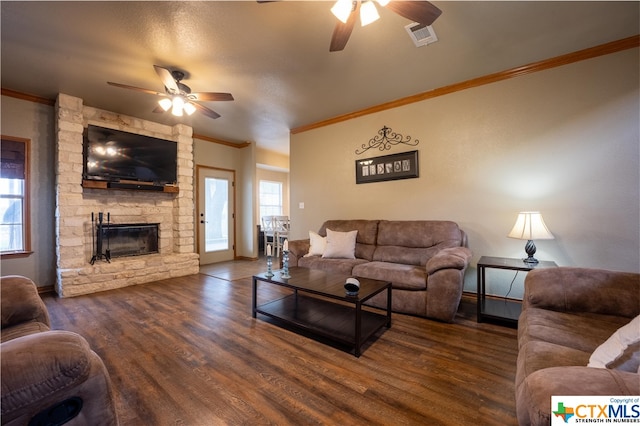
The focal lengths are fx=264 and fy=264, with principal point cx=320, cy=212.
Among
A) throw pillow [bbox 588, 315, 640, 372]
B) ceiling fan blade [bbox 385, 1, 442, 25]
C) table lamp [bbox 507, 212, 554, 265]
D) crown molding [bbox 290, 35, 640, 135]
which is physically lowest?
throw pillow [bbox 588, 315, 640, 372]

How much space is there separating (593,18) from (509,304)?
8.90 ft

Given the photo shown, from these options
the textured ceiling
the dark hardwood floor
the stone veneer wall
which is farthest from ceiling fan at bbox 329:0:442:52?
the stone veneer wall

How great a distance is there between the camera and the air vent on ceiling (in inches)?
89.3

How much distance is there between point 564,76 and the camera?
278 centimetres

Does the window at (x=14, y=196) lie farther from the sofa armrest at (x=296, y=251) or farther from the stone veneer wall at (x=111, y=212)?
the sofa armrest at (x=296, y=251)

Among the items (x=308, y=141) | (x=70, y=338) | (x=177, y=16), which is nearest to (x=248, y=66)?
(x=177, y=16)

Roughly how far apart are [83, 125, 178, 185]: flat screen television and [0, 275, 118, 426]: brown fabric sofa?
404 cm

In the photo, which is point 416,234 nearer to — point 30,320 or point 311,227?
point 311,227

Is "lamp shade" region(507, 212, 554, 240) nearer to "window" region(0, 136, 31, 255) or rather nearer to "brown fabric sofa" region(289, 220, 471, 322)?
"brown fabric sofa" region(289, 220, 471, 322)

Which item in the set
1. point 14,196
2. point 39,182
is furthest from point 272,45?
point 14,196

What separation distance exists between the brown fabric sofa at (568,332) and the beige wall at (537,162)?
138 centimetres

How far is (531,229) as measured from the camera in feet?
8.41

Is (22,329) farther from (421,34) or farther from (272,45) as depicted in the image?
(421,34)

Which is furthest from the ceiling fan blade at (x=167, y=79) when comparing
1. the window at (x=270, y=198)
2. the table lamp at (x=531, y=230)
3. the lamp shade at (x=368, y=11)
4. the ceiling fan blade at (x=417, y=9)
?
the window at (x=270, y=198)
